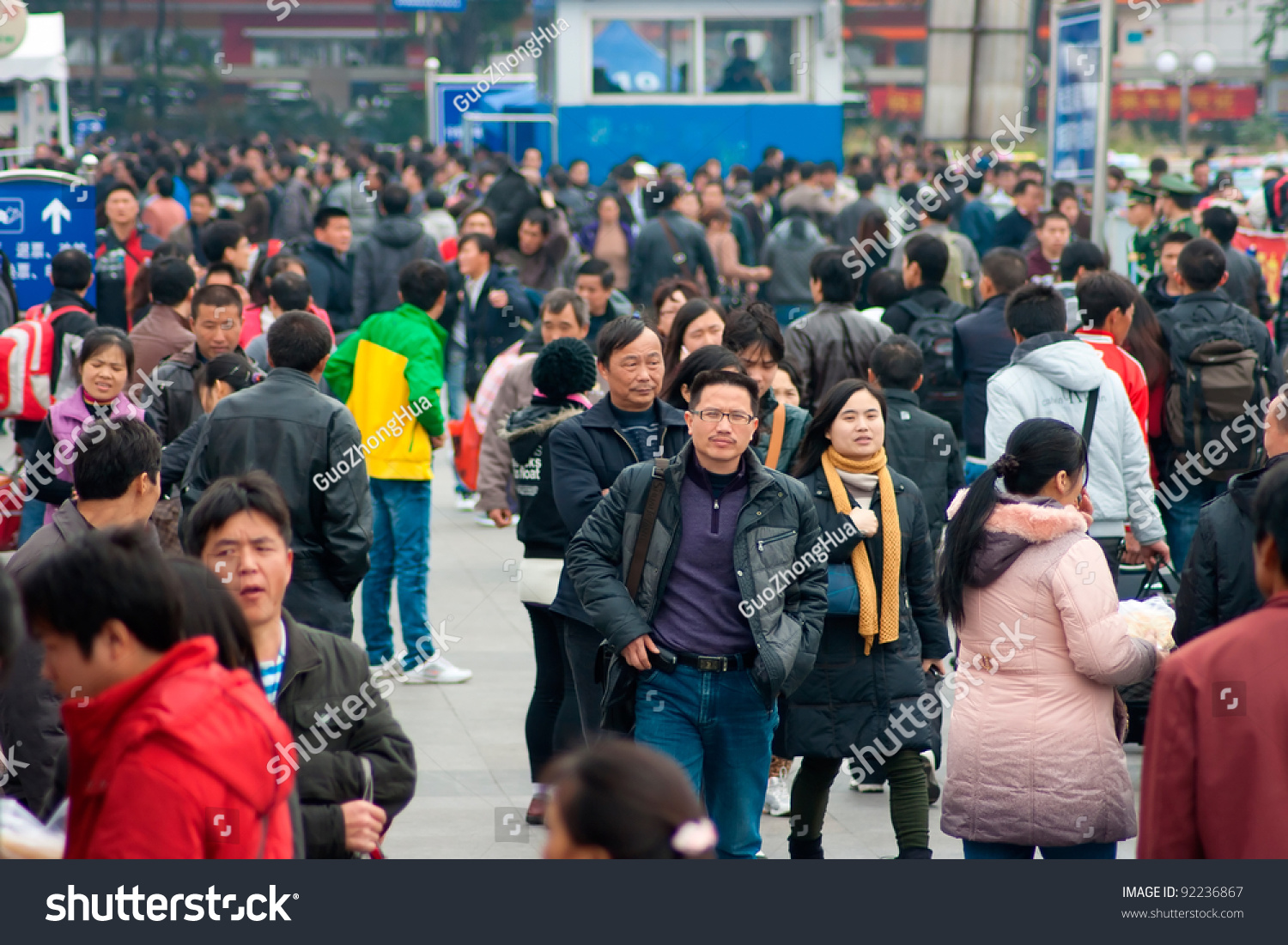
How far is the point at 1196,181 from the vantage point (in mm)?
19875

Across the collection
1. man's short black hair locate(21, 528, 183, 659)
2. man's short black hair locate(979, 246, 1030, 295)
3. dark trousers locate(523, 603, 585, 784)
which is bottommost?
dark trousers locate(523, 603, 585, 784)

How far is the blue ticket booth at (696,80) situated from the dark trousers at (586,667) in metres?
18.5

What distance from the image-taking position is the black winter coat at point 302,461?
503 centimetres

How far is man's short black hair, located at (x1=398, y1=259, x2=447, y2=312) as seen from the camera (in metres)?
6.81

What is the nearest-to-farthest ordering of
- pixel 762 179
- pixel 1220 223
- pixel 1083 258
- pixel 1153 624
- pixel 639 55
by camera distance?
pixel 1153 624
pixel 1083 258
pixel 1220 223
pixel 762 179
pixel 639 55

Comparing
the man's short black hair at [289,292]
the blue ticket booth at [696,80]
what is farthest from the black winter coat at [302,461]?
the blue ticket booth at [696,80]

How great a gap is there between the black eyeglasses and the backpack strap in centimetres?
106

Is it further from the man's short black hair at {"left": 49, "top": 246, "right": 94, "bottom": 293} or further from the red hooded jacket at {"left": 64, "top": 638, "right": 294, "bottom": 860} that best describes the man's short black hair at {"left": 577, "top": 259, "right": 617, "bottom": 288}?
the red hooded jacket at {"left": 64, "top": 638, "right": 294, "bottom": 860}

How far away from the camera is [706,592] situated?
4.12 meters

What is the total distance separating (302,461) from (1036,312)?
285cm

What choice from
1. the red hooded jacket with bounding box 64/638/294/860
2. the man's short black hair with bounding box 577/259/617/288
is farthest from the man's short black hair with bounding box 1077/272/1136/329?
the red hooded jacket with bounding box 64/638/294/860

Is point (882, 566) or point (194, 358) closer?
point (882, 566)

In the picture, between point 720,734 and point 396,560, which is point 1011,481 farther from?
point 396,560

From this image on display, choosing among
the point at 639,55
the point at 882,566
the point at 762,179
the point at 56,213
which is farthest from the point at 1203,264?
the point at 639,55
